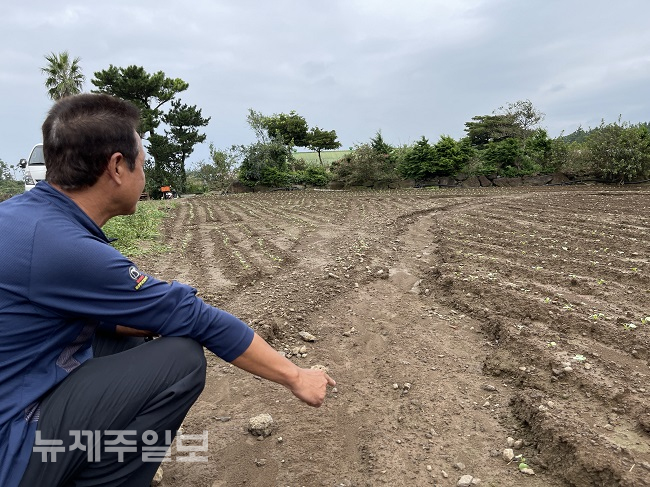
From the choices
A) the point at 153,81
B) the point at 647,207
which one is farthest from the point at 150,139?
the point at 647,207

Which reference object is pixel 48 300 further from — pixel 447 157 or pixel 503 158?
pixel 503 158

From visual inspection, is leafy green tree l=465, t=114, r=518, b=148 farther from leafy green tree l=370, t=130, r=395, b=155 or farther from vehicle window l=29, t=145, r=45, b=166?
vehicle window l=29, t=145, r=45, b=166

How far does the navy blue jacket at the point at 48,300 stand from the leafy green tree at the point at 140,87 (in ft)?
76.2

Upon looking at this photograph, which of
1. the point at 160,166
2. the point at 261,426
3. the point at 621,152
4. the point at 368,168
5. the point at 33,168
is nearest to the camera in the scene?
the point at 261,426

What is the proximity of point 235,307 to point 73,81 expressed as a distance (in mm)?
21134

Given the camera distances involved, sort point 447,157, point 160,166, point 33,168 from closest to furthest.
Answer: point 33,168, point 447,157, point 160,166

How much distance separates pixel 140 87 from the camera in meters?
23.1

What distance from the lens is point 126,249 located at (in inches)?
231

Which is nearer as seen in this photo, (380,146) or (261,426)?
(261,426)

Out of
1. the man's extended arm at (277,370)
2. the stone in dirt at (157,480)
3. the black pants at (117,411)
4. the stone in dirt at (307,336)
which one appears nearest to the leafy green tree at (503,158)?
the stone in dirt at (307,336)

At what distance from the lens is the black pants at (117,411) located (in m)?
1.20

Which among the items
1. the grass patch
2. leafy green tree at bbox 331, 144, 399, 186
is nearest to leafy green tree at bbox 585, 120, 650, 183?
leafy green tree at bbox 331, 144, 399, 186

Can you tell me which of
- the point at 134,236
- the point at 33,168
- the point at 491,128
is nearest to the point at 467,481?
the point at 134,236

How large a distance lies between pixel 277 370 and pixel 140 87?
999 inches
